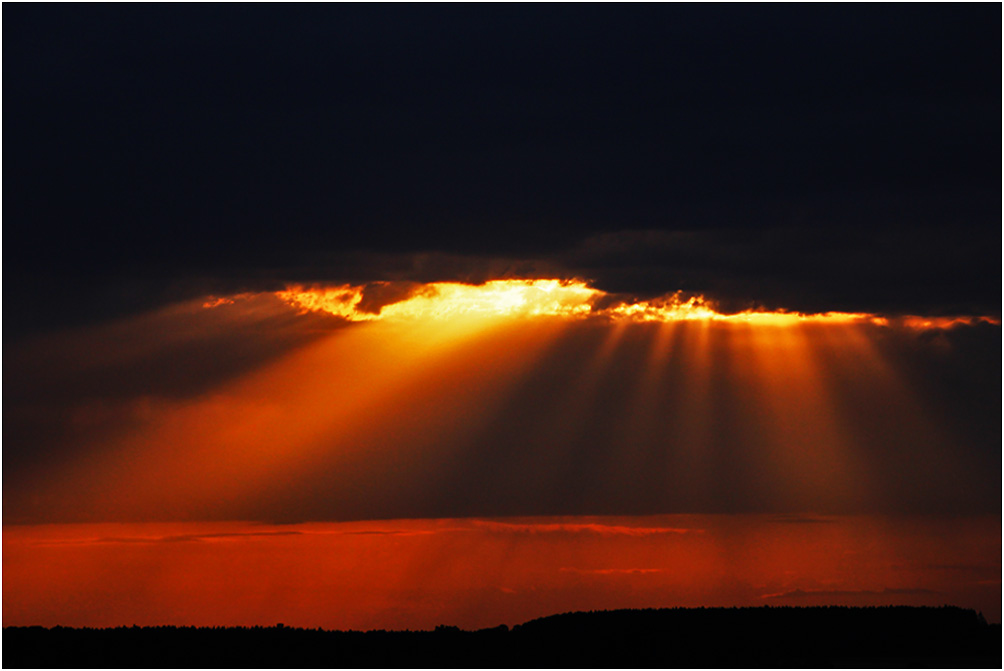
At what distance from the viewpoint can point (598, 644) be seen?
3342 inches

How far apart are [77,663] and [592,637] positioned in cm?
2541

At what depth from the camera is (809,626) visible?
85.3 metres

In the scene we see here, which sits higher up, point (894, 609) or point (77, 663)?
point (894, 609)

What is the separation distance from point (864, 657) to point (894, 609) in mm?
5735

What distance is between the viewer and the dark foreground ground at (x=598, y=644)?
81.6 meters

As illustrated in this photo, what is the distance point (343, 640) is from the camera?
84.0m

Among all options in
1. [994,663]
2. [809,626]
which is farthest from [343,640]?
[994,663]

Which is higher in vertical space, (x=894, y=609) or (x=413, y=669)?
(x=894, y=609)

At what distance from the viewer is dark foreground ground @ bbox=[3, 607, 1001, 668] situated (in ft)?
268

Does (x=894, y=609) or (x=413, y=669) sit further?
(x=894, y=609)

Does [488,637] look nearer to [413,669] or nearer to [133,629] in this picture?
[413,669]

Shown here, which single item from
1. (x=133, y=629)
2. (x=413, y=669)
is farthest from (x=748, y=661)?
(x=133, y=629)

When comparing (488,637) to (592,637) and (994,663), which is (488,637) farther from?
(994,663)

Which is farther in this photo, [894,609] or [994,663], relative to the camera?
[894,609]
